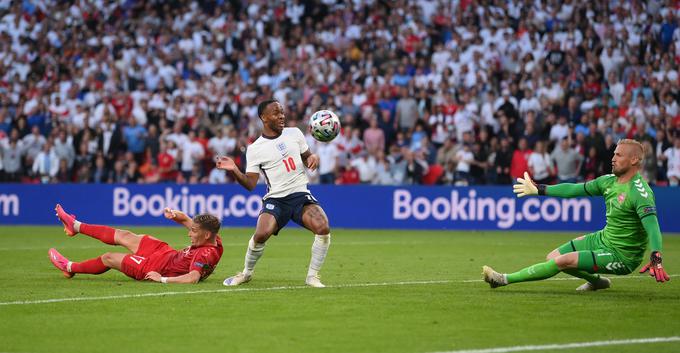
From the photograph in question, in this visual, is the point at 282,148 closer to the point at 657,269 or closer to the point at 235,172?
the point at 235,172

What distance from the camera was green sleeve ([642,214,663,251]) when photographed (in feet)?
34.9

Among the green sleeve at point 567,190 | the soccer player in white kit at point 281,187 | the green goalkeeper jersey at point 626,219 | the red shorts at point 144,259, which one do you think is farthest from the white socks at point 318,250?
the green goalkeeper jersey at point 626,219

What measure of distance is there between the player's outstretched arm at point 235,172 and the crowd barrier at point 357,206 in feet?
45.4

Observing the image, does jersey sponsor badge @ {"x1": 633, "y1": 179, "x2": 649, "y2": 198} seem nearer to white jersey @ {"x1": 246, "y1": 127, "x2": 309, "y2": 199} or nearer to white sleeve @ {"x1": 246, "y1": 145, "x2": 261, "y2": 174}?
white jersey @ {"x1": 246, "y1": 127, "x2": 309, "y2": 199}

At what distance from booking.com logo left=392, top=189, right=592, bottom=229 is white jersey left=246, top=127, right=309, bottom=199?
44.5 feet

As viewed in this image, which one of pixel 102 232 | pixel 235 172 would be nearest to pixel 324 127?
pixel 235 172

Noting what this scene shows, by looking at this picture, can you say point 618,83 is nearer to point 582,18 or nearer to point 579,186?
point 582,18

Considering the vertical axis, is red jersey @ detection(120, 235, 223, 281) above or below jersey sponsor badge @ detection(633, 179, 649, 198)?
below

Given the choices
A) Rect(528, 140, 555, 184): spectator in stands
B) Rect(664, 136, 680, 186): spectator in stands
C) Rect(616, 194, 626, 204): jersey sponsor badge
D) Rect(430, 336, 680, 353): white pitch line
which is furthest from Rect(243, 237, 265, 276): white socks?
Rect(664, 136, 680, 186): spectator in stands

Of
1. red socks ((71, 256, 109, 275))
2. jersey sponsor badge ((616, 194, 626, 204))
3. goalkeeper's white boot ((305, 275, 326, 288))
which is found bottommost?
goalkeeper's white boot ((305, 275, 326, 288))

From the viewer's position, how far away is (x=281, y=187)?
12.6 m

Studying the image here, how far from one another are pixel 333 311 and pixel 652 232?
10.8ft

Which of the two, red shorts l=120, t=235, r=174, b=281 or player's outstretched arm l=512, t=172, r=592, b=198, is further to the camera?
red shorts l=120, t=235, r=174, b=281

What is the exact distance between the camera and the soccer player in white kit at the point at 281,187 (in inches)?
488
